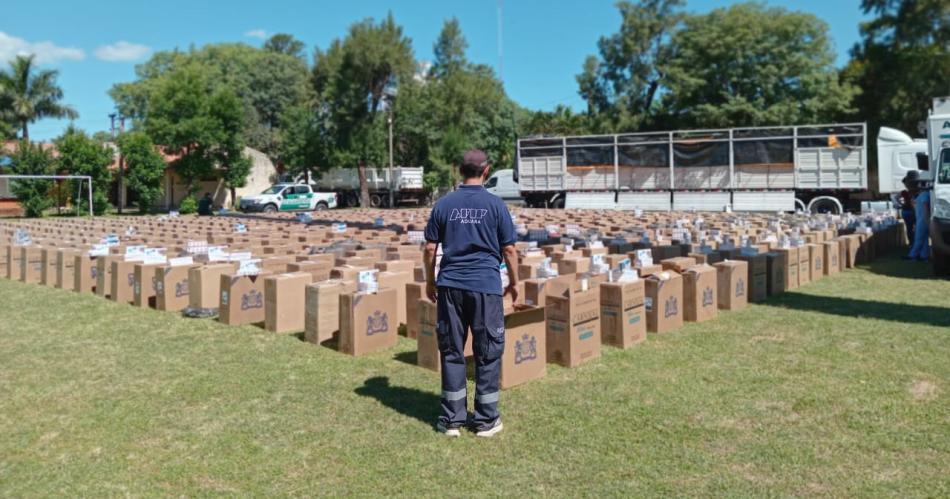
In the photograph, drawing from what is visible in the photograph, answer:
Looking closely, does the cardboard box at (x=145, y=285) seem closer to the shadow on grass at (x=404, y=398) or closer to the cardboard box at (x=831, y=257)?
the shadow on grass at (x=404, y=398)

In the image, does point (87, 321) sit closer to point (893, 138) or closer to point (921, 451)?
point (921, 451)

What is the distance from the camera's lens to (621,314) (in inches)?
239

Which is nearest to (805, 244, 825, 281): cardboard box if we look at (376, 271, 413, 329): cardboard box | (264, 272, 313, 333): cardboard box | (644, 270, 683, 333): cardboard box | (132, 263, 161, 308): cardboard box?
(644, 270, 683, 333): cardboard box

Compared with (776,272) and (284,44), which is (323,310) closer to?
(776,272)

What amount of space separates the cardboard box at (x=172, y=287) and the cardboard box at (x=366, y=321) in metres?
2.81

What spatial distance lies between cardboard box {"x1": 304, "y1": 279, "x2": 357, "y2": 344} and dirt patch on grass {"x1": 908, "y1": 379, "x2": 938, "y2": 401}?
4.44 m

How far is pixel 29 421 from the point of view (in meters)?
4.43

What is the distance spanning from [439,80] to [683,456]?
49.6 metres

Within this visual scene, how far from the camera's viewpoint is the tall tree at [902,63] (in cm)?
3177

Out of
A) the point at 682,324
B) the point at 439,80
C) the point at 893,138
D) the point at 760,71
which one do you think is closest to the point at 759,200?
the point at 893,138

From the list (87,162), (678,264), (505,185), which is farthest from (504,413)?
(87,162)

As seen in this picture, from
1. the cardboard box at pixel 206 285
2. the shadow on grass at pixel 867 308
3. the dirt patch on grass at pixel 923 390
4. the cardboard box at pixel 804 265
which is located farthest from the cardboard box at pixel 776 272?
the cardboard box at pixel 206 285

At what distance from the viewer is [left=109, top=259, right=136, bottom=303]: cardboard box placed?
8.49m

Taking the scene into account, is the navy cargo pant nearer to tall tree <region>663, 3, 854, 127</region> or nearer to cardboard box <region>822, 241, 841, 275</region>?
cardboard box <region>822, 241, 841, 275</region>
